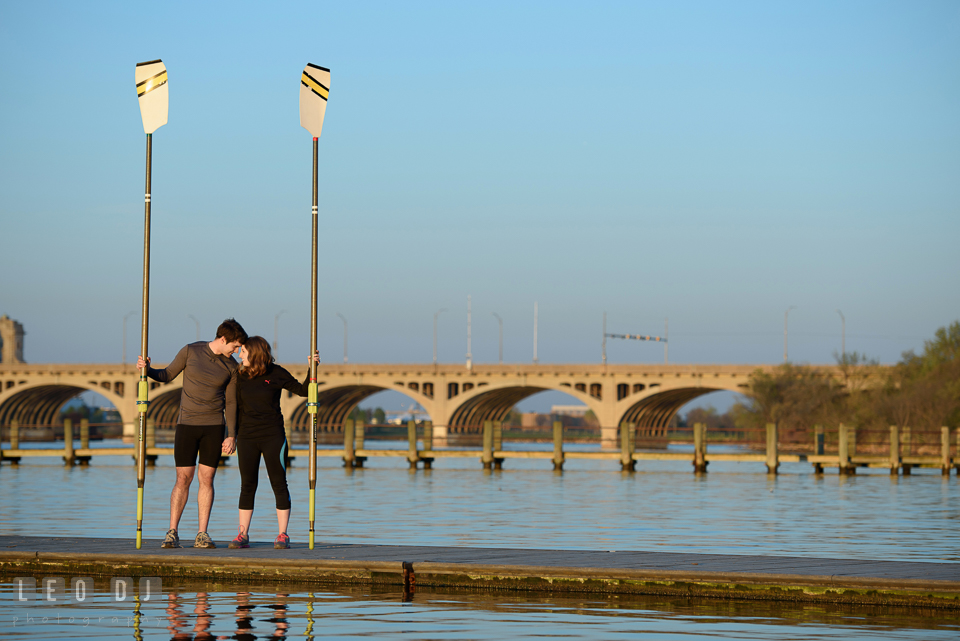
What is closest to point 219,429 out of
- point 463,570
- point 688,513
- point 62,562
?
point 62,562

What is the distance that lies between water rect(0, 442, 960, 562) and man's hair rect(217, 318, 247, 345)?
17.7ft

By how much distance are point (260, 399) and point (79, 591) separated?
242 centimetres

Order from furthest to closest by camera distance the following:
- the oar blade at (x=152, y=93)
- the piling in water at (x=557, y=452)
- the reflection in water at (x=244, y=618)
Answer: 1. the piling in water at (x=557, y=452)
2. the oar blade at (x=152, y=93)
3. the reflection in water at (x=244, y=618)

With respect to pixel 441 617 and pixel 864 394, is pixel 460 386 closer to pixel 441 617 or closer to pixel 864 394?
pixel 864 394

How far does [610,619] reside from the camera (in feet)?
30.8

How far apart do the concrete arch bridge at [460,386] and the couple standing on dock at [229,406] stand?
196ft

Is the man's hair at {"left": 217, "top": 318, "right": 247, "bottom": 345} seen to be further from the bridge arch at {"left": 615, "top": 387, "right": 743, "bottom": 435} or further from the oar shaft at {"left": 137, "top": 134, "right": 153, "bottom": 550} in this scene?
the bridge arch at {"left": 615, "top": 387, "right": 743, "bottom": 435}

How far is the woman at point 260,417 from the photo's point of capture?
38.3 feet

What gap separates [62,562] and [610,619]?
547 cm

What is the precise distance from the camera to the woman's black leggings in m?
11.8

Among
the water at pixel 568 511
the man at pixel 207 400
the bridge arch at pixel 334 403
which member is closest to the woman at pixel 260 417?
the man at pixel 207 400

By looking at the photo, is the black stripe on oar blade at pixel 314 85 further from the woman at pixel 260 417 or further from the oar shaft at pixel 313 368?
the woman at pixel 260 417

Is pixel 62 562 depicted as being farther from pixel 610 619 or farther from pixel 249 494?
pixel 610 619

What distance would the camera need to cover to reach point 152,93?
41.1 ft
